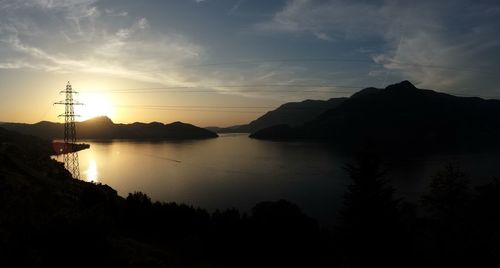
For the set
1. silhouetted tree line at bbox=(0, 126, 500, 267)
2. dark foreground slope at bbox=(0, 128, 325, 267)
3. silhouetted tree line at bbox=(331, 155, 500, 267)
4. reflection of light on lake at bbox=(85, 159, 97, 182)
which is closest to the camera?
silhouetted tree line at bbox=(0, 126, 500, 267)

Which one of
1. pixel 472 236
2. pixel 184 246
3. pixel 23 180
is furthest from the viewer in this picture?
pixel 23 180

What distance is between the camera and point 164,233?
5656cm

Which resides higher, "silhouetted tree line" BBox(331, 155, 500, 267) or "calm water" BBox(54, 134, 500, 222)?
"silhouetted tree line" BBox(331, 155, 500, 267)

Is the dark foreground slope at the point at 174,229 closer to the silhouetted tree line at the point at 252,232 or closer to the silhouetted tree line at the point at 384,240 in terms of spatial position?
the silhouetted tree line at the point at 252,232

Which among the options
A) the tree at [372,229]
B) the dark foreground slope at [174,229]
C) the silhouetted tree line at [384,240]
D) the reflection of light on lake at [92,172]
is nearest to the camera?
the silhouetted tree line at [384,240]

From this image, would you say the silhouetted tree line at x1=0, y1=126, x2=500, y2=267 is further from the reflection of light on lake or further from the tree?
the reflection of light on lake

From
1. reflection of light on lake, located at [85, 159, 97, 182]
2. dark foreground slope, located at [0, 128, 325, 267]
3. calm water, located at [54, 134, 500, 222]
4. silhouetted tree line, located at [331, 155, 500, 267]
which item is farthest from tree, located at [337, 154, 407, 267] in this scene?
reflection of light on lake, located at [85, 159, 97, 182]

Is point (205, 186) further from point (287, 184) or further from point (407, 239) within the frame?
point (407, 239)

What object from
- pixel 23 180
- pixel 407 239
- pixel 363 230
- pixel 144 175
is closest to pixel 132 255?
pixel 363 230

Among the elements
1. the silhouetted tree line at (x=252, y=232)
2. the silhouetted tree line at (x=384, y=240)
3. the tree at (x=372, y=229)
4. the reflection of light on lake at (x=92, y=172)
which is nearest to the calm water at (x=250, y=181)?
the reflection of light on lake at (x=92, y=172)

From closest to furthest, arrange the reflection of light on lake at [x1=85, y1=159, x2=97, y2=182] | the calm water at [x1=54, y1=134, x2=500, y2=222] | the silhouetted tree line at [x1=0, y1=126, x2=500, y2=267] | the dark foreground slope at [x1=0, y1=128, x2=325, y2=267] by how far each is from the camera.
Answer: the silhouetted tree line at [x1=0, y1=126, x2=500, y2=267]
the dark foreground slope at [x1=0, y1=128, x2=325, y2=267]
the calm water at [x1=54, y1=134, x2=500, y2=222]
the reflection of light on lake at [x1=85, y1=159, x2=97, y2=182]

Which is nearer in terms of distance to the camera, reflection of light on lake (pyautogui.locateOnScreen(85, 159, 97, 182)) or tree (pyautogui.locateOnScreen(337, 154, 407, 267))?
tree (pyautogui.locateOnScreen(337, 154, 407, 267))

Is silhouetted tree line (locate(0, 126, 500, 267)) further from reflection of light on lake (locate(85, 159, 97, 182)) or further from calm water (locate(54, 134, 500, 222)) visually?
reflection of light on lake (locate(85, 159, 97, 182))

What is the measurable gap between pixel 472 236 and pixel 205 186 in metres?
94.3
